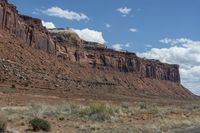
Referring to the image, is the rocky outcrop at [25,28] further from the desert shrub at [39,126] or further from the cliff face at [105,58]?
the desert shrub at [39,126]

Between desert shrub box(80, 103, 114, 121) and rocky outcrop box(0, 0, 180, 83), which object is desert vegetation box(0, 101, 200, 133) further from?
rocky outcrop box(0, 0, 180, 83)

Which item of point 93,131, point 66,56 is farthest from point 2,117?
point 66,56

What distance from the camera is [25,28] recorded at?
109812 millimetres

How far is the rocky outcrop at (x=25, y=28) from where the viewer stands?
9762cm

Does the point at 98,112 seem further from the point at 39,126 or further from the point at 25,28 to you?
the point at 25,28

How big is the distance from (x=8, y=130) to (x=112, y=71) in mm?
133129

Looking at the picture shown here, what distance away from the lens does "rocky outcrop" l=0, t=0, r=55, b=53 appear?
3844 inches

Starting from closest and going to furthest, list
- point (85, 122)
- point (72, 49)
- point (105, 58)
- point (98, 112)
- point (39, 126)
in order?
point (39, 126) < point (85, 122) < point (98, 112) < point (72, 49) < point (105, 58)

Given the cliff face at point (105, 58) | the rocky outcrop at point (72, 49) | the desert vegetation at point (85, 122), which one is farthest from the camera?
the cliff face at point (105, 58)

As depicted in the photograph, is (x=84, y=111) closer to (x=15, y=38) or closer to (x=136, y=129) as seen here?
(x=136, y=129)

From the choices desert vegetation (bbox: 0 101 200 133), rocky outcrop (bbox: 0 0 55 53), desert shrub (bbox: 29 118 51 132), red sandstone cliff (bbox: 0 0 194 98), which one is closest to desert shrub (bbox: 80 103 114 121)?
desert vegetation (bbox: 0 101 200 133)

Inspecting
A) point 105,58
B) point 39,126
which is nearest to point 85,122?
point 39,126

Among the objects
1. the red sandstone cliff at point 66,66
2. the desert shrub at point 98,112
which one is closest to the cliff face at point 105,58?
the red sandstone cliff at point 66,66

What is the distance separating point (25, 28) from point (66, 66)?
18.4m
